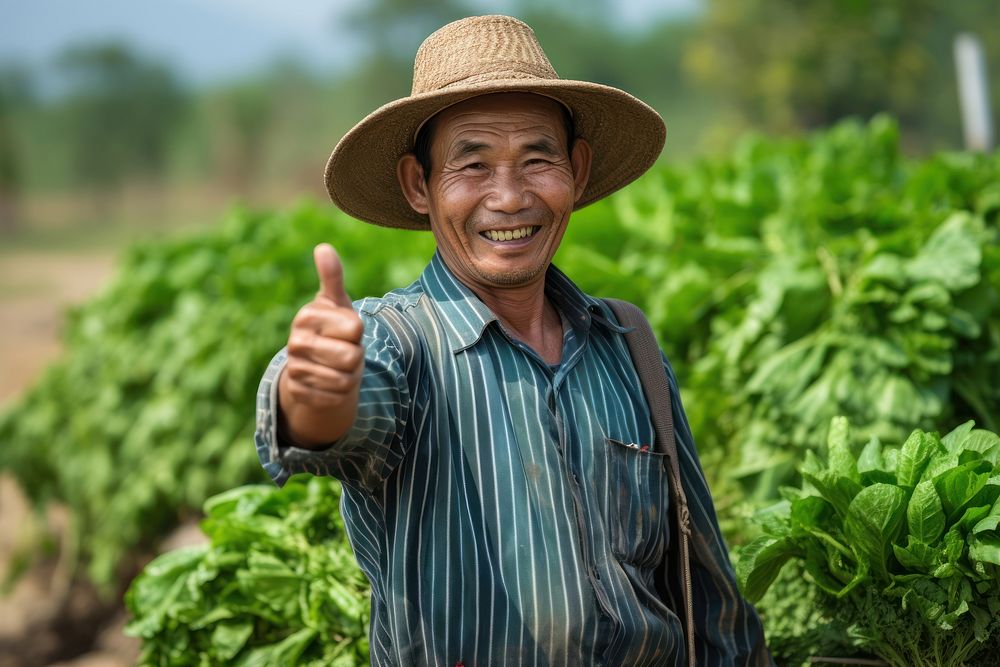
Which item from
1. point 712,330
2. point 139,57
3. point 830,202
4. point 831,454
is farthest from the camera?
Result: point 139,57

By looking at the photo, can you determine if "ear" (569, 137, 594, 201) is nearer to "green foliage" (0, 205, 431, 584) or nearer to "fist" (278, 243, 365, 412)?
"fist" (278, 243, 365, 412)

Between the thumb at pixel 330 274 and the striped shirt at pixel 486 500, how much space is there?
202 millimetres

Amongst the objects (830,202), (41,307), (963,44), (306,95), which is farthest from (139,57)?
(830,202)

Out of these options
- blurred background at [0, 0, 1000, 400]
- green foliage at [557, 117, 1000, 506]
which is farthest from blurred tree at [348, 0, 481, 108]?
green foliage at [557, 117, 1000, 506]

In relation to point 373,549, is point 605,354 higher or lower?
higher

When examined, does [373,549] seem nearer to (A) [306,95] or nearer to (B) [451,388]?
(B) [451,388]

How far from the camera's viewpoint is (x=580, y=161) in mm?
2637

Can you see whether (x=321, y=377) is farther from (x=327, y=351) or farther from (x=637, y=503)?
(x=637, y=503)

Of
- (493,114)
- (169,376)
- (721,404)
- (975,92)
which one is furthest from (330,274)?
(975,92)

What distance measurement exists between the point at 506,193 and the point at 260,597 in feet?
4.97

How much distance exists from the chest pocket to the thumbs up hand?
0.70 metres

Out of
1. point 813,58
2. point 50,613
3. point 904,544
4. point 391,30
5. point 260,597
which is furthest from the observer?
point 391,30

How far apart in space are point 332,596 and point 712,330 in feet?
6.78

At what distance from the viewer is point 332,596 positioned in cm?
316
